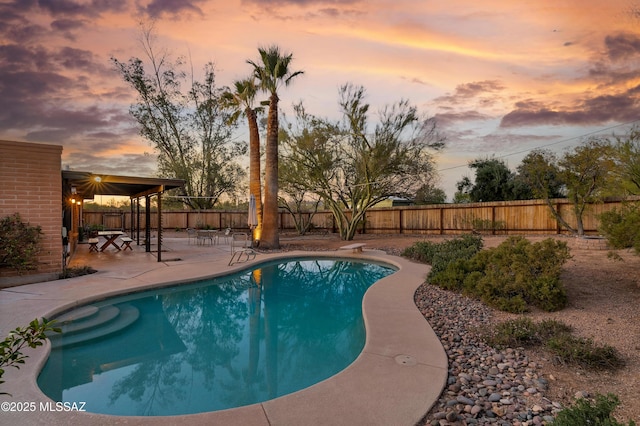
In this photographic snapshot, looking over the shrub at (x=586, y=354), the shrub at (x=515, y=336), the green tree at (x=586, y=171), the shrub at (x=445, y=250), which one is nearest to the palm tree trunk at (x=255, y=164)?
the shrub at (x=445, y=250)

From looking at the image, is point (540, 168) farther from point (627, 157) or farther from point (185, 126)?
point (185, 126)

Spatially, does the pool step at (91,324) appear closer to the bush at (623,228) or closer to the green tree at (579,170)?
the bush at (623,228)

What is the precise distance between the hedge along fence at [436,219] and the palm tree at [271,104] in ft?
26.8

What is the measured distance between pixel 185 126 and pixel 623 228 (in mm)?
22817

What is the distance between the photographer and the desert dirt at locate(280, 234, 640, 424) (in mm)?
2795

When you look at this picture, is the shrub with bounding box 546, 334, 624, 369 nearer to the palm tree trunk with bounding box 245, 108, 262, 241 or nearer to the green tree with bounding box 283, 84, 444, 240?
the palm tree trunk with bounding box 245, 108, 262, 241

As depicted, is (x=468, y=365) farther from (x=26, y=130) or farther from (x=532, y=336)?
(x=26, y=130)

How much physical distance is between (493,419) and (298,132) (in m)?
15.1

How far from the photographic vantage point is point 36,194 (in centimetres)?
690

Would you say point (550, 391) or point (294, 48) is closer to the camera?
point (550, 391)

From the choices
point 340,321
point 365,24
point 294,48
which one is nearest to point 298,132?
point 294,48

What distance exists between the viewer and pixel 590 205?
37.9 ft

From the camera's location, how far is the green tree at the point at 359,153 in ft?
48.8

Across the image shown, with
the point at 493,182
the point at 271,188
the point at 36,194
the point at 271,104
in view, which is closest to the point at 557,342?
the point at 36,194
